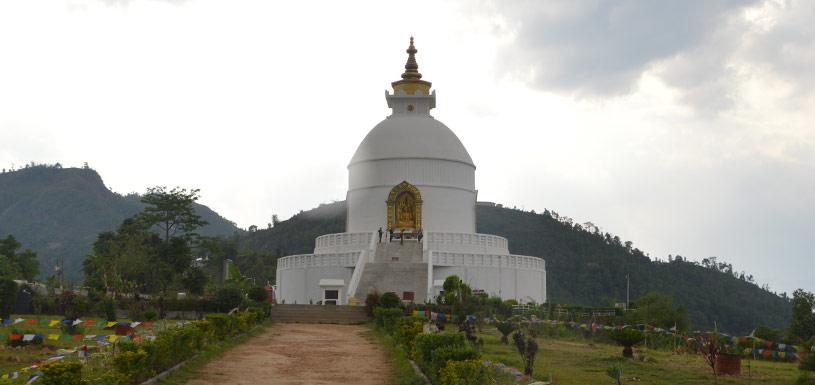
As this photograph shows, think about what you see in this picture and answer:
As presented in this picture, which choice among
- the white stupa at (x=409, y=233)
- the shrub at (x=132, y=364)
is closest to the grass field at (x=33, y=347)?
the shrub at (x=132, y=364)

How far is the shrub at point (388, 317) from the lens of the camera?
24.4 m

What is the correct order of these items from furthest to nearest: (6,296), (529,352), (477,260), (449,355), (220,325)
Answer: (477,260) < (6,296) < (220,325) < (529,352) < (449,355)

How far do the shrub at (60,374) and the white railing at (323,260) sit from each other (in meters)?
28.8

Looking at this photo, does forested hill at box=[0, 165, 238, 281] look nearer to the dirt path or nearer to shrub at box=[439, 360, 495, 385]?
the dirt path

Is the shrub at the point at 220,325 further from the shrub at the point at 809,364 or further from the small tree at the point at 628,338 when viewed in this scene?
the shrub at the point at 809,364

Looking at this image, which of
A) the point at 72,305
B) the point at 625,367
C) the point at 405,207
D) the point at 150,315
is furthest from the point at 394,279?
the point at 625,367

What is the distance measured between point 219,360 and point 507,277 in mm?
23003

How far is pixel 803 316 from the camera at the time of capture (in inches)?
1187

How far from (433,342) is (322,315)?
52.7 feet

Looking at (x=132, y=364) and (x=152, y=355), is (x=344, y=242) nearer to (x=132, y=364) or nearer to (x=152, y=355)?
(x=152, y=355)

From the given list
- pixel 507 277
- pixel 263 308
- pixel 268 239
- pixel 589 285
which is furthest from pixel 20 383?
pixel 268 239

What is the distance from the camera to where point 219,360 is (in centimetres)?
1861

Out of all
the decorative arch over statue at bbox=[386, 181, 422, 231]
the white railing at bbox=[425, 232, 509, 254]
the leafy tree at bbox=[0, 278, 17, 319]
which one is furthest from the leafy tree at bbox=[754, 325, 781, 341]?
the leafy tree at bbox=[0, 278, 17, 319]

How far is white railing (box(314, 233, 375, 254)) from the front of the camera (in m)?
43.3
